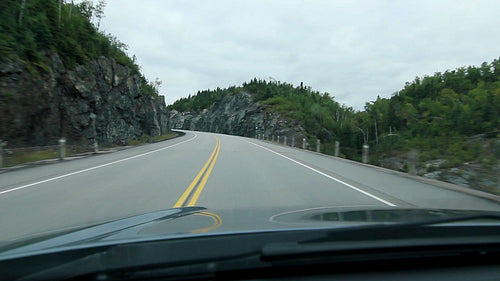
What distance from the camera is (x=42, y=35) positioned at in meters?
26.4

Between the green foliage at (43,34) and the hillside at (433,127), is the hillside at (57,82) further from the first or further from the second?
the hillside at (433,127)

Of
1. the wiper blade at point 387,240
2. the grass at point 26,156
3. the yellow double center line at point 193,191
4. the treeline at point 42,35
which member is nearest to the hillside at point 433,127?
the wiper blade at point 387,240

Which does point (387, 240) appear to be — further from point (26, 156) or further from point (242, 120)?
point (242, 120)

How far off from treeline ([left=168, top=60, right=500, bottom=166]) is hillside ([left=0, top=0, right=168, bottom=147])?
841 inches

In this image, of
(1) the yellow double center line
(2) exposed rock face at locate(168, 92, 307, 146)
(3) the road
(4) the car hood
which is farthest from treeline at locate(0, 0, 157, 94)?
(2) exposed rock face at locate(168, 92, 307, 146)

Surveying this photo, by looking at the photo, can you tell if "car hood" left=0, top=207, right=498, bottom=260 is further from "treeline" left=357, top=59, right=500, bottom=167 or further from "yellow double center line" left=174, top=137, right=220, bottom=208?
"treeline" left=357, top=59, right=500, bottom=167

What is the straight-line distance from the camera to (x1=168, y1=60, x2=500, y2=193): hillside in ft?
36.2

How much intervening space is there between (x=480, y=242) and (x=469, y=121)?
23.8 meters

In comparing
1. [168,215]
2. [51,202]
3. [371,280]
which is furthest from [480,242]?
[51,202]

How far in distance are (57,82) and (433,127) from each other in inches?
1312

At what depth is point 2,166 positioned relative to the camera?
1339 centimetres

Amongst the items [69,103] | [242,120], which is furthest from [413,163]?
[242,120]

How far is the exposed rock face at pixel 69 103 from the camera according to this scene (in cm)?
2008

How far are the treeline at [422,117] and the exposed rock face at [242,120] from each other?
156 inches
